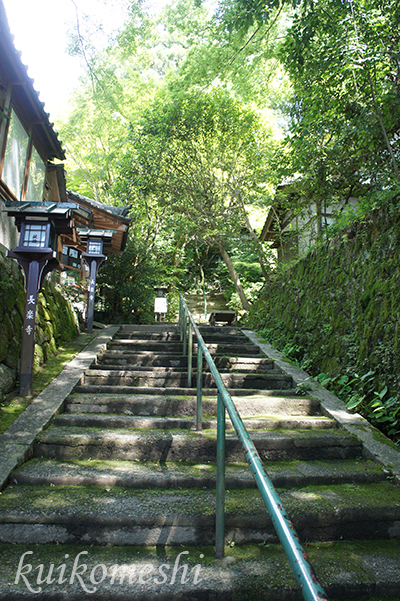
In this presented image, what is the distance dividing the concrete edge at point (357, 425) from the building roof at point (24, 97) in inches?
238

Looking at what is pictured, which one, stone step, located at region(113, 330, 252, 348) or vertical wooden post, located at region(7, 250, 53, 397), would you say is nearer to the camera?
vertical wooden post, located at region(7, 250, 53, 397)

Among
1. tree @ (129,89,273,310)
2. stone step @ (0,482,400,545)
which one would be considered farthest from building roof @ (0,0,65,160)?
stone step @ (0,482,400,545)

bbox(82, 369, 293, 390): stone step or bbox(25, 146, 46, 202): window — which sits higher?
bbox(25, 146, 46, 202): window

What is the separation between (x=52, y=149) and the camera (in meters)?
8.48

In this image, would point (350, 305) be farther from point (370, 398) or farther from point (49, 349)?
point (49, 349)

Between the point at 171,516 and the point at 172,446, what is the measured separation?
86cm

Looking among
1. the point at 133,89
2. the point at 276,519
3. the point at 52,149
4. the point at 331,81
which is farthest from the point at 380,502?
the point at 133,89

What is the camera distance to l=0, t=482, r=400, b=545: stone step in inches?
92.3

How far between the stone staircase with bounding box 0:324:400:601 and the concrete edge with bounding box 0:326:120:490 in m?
0.09

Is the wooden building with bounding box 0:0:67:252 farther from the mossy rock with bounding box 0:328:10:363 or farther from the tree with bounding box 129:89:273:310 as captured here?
the tree with bounding box 129:89:273:310

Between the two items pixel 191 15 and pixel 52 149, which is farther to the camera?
pixel 191 15

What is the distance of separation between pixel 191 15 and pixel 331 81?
923 cm

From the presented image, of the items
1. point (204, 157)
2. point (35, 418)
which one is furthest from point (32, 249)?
point (204, 157)

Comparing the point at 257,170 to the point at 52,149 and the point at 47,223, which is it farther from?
the point at 47,223
